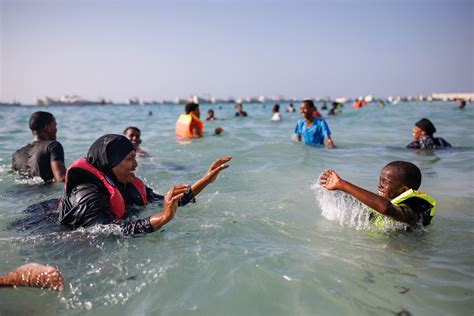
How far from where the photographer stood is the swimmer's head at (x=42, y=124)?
18.4 feet

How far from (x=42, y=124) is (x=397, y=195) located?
4.91m

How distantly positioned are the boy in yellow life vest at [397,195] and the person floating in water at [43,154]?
12.8 ft

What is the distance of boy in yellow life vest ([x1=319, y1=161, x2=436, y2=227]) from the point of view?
314 centimetres

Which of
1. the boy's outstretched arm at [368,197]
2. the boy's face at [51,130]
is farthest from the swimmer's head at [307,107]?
the boy's outstretched arm at [368,197]

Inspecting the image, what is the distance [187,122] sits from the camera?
10711mm

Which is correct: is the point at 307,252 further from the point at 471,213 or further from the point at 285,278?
the point at 471,213

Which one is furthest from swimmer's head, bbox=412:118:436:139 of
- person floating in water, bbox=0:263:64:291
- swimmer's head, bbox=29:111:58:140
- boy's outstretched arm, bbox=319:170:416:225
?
person floating in water, bbox=0:263:64:291

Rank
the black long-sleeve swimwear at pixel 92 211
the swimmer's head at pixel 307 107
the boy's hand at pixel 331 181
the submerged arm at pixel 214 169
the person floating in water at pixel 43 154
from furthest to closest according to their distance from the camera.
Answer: the swimmer's head at pixel 307 107 < the person floating in water at pixel 43 154 < the submerged arm at pixel 214 169 < the boy's hand at pixel 331 181 < the black long-sleeve swimwear at pixel 92 211

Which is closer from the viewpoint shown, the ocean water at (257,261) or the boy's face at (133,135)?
the ocean water at (257,261)

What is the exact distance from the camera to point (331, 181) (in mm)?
3238

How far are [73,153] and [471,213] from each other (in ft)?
28.6

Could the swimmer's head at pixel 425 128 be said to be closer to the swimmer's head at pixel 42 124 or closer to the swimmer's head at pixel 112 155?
the swimmer's head at pixel 112 155

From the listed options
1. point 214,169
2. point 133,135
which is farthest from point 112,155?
point 133,135

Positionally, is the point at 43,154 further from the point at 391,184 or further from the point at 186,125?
the point at 186,125
